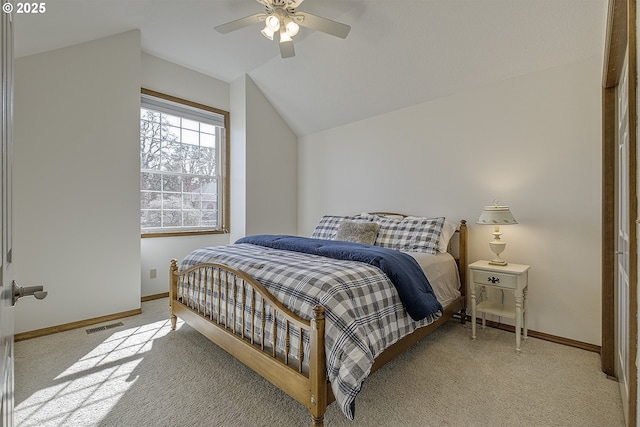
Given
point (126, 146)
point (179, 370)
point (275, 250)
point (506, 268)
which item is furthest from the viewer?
point (126, 146)

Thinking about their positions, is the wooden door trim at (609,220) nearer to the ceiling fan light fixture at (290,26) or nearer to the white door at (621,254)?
the white door at (621,254)

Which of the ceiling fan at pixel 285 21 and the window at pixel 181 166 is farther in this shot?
the window at pixel 181 166

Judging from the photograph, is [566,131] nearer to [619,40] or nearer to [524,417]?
[619,40]

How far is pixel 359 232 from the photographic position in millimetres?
3174

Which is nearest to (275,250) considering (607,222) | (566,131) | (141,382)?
(141,382)

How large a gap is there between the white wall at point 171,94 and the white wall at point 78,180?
457 mm

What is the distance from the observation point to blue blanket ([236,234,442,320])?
2.02m

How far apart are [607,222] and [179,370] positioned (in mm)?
3015

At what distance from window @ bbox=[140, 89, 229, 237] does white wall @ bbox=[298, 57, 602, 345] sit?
7.54ft

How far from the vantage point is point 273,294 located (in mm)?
1857

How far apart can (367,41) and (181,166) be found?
8.92 ft

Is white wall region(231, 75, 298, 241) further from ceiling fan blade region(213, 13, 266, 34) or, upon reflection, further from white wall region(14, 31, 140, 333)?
ceiling fan blade region(213, 13, 266, 34)

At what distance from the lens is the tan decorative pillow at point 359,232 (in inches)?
124

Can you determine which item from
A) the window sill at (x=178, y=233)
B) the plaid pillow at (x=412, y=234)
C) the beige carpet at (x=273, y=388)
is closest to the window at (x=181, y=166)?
the window sill at (x=178, y=233)
